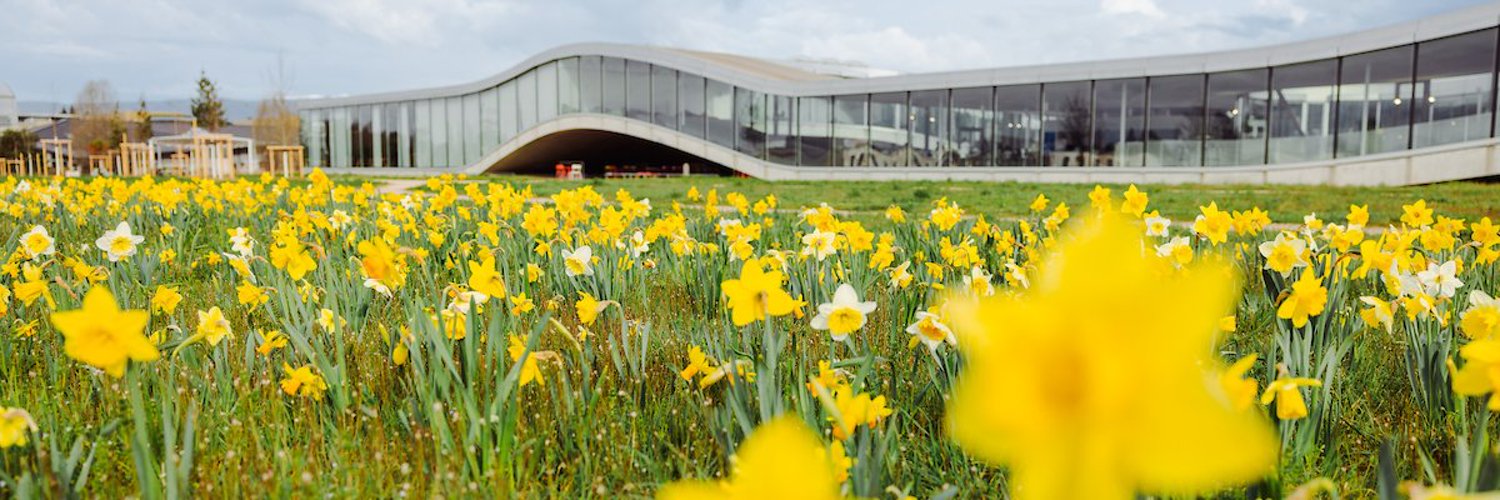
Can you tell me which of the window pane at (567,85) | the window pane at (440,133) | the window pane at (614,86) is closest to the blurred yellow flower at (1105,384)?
the window pane at (614,86)

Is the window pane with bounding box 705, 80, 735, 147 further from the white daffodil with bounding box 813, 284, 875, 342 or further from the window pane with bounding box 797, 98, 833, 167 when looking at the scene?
the white daffodil with bounding box 813, 284, 875, 342

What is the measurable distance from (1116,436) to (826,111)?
2797 centimetres

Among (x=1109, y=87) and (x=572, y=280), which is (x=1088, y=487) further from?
(x=1109, y=87)

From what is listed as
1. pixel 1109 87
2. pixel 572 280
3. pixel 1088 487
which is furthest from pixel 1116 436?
pixel 1109 87

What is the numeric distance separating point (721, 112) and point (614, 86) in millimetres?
4534

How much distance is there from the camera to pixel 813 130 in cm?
2820

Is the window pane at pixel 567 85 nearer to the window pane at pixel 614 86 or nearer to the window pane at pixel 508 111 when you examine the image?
the window pane at pixel 614 86

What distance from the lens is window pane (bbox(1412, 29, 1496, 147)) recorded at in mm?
18203

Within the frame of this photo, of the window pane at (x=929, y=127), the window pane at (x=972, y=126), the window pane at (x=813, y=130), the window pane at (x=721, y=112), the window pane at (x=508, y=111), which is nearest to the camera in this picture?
the window pane at (x=972, y=126)

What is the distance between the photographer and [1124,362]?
1.28ft

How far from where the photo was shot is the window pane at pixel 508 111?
35.8 metres

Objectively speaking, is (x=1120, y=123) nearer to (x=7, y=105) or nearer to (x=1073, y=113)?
(x=1073, y=113)

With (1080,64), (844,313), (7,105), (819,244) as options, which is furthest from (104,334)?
(7,105)

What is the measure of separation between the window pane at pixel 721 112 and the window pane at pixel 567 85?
5651 mm
